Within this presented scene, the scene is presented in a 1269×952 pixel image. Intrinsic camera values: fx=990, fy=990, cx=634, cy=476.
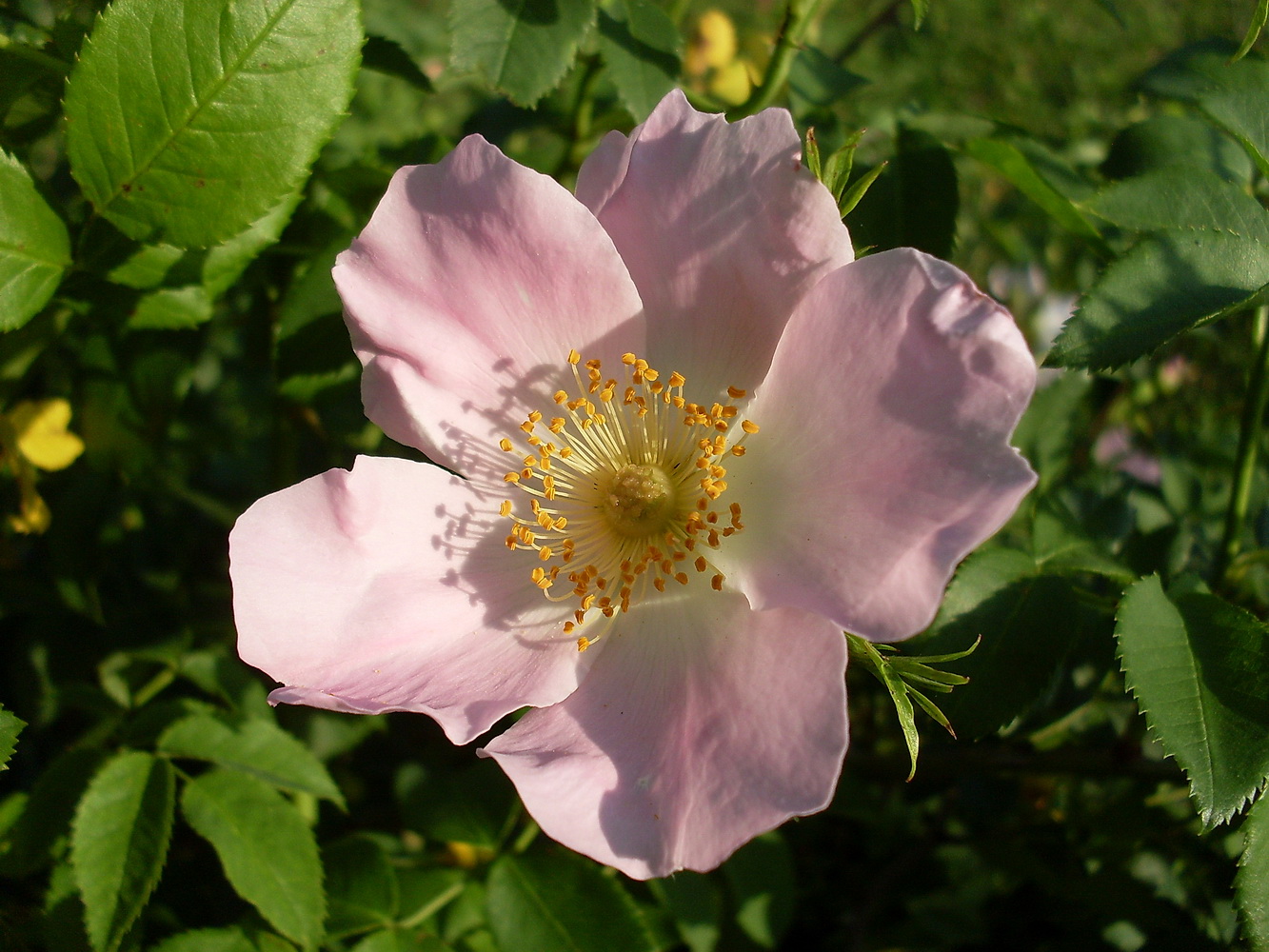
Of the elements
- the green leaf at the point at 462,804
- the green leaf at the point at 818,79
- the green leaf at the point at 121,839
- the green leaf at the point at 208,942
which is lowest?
the green leaf at the point at 462,804

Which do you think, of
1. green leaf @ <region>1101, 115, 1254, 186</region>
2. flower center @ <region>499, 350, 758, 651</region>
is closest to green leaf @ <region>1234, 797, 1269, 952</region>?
flower center @ <region>499, 350, 758, 651</region>

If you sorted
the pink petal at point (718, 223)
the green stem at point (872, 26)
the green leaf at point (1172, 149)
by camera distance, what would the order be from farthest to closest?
1. the green stem at point (872, 26)
2. the green leaf at point (1172, 149)
3. the pink petal at point (718, 223)

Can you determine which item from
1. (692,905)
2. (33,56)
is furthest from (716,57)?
(692,905)

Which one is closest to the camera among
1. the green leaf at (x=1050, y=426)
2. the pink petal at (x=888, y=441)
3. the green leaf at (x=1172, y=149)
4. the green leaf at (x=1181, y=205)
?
the pink petal at (x=888, y=441)

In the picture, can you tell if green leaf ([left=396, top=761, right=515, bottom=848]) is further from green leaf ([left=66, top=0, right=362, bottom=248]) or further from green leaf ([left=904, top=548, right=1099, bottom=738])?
green leaf ([left=66, top=0, right=362, bottom=248])

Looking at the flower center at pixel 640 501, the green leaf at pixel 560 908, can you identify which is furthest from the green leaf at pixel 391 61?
the green leaf at pixel 560 908

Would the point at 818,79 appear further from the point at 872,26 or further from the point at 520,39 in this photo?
the point at 872,26

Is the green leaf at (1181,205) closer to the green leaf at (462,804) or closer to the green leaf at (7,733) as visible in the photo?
the green leaf at (462,804)
